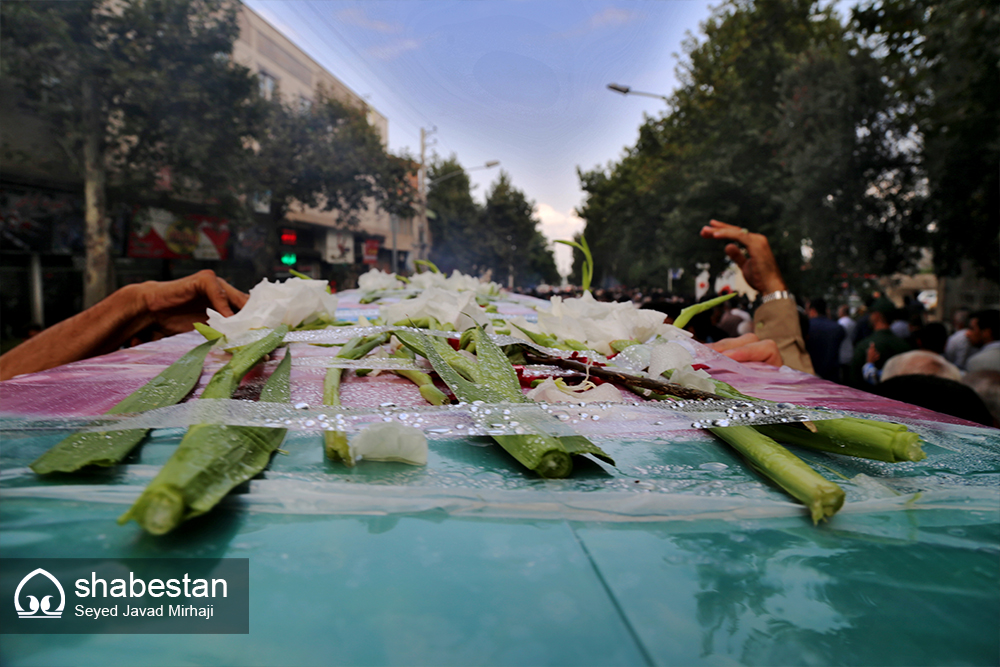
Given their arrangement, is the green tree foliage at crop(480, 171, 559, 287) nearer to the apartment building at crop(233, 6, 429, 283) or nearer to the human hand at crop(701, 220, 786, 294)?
the apartment building at crop(233, 6, 429, 283)

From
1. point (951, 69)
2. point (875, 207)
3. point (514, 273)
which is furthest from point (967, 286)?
point (514, 273)

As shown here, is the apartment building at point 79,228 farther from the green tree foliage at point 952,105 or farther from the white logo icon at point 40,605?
the white logo icon at point 40,605

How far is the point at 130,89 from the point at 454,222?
32.8 m

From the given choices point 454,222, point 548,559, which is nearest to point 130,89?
point 548,559

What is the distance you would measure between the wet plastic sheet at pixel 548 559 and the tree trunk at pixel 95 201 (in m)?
14.6

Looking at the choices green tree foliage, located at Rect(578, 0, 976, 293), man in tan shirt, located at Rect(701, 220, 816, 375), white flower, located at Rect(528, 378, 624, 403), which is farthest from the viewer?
green tree foliage, located at Rect(578, 0, 976, 293)

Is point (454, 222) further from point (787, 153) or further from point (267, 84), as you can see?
point (787, 153)

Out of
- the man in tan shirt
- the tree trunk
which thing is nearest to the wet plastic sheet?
the man in tan shirt

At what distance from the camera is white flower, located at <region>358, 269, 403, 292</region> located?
12.5ft

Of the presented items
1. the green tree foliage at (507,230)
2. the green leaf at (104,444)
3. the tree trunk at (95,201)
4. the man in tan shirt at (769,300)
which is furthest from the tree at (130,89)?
the green tree foliage at (507,230)

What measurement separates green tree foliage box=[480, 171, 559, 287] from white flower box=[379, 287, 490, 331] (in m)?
48.0

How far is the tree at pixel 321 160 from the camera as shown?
18.0 metres

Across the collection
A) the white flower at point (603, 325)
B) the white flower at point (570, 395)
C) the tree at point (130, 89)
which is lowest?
the white flower at point (570, 395)

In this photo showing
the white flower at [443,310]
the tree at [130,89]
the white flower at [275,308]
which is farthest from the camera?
the tree at [130,89]
